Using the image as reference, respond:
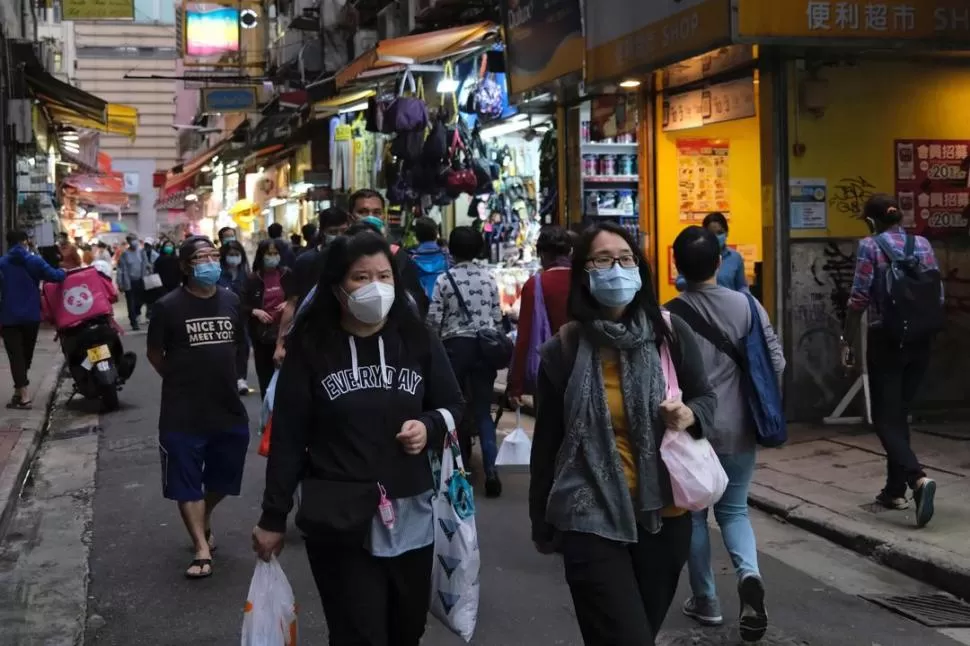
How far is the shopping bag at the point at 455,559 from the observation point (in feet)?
12.6

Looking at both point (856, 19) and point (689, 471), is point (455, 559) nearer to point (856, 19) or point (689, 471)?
point (689, 471)

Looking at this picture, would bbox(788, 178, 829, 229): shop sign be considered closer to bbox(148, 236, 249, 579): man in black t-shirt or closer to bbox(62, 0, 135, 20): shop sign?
bbox(148, 236, 249, 579): man in black t-shirt

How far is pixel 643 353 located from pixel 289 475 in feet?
4.03

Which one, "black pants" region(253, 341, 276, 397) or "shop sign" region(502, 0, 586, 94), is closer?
"black pants" region(253, 341, 276, 397)

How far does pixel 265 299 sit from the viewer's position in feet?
38.6

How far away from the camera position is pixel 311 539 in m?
3.85

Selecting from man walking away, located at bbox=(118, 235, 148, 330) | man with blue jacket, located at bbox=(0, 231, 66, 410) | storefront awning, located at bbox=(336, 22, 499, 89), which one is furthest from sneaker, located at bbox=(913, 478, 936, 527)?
man walking away, located at bbox=(118, 235, 148, 330)

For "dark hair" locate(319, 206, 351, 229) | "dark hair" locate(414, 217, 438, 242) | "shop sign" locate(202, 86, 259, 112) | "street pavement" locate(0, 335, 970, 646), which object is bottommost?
"street pavement" locate(0, 335, 970, 646)

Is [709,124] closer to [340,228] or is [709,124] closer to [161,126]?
[340,228]

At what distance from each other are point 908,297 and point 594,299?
4.15m

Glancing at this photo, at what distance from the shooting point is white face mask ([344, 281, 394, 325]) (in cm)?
385

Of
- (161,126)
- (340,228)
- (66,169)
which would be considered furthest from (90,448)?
(161,126)

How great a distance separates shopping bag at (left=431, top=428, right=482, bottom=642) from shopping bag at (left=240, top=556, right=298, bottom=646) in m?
0.49

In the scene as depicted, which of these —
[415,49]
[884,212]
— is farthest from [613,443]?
[415,49]
